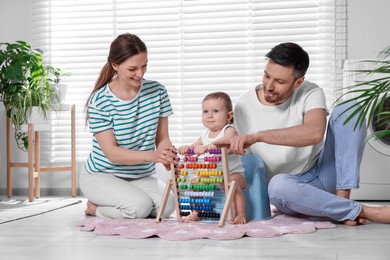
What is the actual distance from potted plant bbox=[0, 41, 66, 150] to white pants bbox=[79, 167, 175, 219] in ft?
4.41

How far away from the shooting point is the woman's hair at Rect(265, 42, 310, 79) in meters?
2.81

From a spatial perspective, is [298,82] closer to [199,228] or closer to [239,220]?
[239,220]

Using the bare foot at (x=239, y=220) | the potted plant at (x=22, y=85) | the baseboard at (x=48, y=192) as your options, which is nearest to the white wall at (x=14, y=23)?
the baseboard at (x=48, y=192)

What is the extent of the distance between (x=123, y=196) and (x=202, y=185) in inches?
18.2

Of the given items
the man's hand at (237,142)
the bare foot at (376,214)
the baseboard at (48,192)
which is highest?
the man's hand at (237,142)

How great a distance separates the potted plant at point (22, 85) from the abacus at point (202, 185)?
1.87 m

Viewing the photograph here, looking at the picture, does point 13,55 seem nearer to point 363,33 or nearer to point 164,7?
point 164,7

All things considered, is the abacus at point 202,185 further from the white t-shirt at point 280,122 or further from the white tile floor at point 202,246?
the white tile floor at point 202,246

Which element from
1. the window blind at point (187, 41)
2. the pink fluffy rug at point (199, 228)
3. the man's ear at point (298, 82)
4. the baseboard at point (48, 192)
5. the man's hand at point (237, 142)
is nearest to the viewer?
the pink fluffy rug at point (199, 228)

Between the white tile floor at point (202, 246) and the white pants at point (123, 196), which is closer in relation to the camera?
the white tile floor at point (202, 246)

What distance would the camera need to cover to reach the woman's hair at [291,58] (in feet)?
9.23

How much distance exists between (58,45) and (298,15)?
1891mm

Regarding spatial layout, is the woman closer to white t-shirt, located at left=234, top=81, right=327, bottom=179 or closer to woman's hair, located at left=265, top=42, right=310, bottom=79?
white t-shirt, located at left=234, top=81, right=327, bottom=179

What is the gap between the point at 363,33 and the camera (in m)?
4.41
